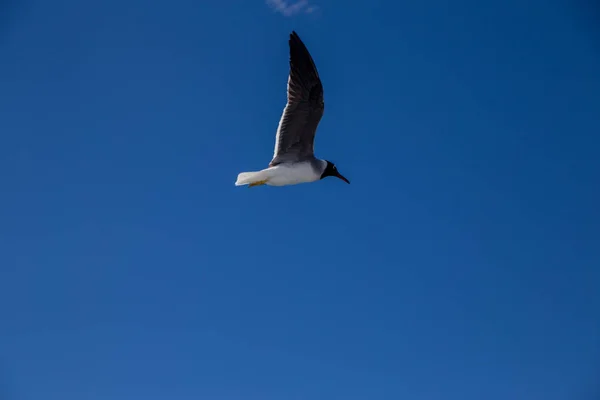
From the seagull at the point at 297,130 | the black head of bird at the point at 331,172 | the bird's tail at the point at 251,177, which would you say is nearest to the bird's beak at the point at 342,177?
the black head of bird at the point at 331,172

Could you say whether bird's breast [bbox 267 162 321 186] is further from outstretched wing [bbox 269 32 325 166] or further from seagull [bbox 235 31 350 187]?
outstretched wing [bbox 269 32 325 166]

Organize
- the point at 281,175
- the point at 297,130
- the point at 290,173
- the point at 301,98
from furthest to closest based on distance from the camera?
the point at 290,173, the point at 281,175, the point at 297,130, the point at 301,98

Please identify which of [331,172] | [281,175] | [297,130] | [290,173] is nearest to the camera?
[297,130]

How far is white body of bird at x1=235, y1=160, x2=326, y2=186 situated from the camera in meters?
12.1

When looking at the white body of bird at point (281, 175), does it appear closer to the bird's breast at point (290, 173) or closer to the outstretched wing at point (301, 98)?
the bird's breast at point (290, 173)

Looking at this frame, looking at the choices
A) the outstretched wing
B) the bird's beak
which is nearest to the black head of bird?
the bird's beak

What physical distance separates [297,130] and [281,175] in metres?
0.90

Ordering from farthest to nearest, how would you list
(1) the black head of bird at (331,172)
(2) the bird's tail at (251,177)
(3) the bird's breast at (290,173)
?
(1) the black head of bird at (331,172)
(3) the bird's breast at (290,173)
(2) the bird's tail at (251,177)

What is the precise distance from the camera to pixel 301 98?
11820mm

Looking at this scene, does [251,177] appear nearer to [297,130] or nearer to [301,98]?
[297,130]

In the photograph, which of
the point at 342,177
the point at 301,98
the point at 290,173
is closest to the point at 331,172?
the point at 342,177

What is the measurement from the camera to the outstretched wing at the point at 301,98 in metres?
11.8

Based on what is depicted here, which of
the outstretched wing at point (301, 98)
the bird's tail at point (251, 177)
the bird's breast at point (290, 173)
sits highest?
the outstretched wing at point (301, 98)

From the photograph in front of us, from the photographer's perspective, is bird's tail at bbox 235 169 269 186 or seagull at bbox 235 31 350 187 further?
bird's tail at bbox 235 169 269 186
